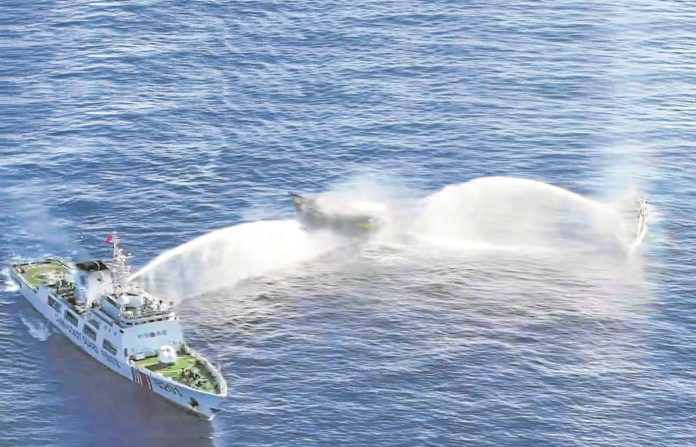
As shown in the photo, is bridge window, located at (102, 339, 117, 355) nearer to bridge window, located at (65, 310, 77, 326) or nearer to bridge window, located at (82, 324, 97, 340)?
bridge window, located at (82, 324, 97, 340)

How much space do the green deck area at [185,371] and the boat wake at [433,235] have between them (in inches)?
873

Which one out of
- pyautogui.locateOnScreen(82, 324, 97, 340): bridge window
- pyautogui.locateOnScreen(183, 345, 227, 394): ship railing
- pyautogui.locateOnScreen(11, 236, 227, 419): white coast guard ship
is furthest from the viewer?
pyautogui.locateOnScreen(82, 324, 97, 340): bridge window

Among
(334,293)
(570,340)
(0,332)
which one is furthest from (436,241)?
(0,332)

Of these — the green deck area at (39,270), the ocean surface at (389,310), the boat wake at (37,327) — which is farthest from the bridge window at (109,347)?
the green deck area at (39,270)

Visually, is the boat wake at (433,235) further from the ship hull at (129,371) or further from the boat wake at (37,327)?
the boat wake at (37,327)

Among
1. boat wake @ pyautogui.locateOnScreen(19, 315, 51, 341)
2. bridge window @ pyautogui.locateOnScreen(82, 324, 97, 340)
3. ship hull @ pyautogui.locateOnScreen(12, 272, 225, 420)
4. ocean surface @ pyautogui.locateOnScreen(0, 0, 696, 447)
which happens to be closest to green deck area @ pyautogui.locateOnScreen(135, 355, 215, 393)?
ship hull @ pyautogui.locateOnScreen(12, 272, 225, 420)

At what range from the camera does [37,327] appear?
519 feet

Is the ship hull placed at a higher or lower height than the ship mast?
lower

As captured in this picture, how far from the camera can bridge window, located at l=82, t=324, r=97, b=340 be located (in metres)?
148

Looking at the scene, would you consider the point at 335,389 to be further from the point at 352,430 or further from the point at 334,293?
the point at 334,293

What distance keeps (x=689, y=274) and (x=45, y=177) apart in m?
99.2

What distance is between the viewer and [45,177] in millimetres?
198250

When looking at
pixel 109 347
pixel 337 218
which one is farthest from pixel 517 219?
pixel 109 347

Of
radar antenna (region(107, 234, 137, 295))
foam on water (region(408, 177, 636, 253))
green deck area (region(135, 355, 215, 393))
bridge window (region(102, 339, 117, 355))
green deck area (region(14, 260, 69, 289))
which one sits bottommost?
green deck area (region(135, 355, 215, 393))
